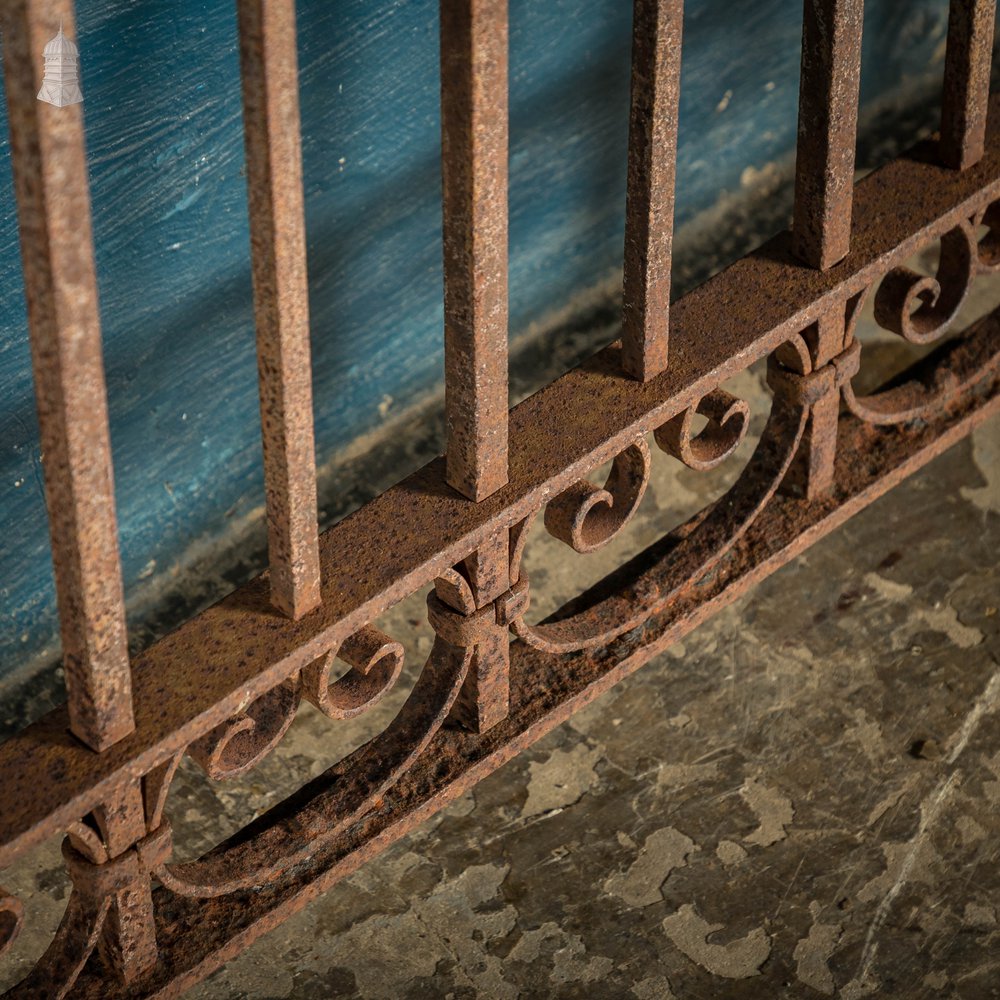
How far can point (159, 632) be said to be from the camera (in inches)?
134

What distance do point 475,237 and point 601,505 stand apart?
0.64 m

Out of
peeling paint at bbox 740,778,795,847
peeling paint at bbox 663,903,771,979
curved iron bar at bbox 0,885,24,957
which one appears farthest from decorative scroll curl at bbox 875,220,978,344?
curved iron bar at bbox 0,885,24,957

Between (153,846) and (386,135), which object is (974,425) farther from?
(153,846)

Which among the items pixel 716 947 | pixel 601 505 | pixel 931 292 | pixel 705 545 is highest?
pixel 931 292

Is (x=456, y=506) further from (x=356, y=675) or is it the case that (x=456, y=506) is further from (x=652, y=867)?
(x=652, y=867)

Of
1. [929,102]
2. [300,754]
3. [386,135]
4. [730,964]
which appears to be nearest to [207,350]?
[386,135]

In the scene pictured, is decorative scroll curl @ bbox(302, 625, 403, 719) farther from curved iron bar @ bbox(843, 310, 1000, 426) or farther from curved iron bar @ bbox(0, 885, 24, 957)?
curved iron bar @ bbox(843, 310, 1000, 426)

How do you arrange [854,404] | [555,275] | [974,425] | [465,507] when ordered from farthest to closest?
1. [555,275]
2. [974,425]
3. [854,404]
4. [465,507]

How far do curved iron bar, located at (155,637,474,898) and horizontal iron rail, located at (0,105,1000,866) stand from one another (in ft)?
0.75

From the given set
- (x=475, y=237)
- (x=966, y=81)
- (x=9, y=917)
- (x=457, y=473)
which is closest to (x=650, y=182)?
(x=475, y=237)

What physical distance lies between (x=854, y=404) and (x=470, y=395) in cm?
83

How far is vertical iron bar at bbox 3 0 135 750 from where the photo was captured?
1919 millimetres

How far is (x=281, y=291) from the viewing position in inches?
87.4

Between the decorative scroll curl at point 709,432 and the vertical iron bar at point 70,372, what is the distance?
89cm
